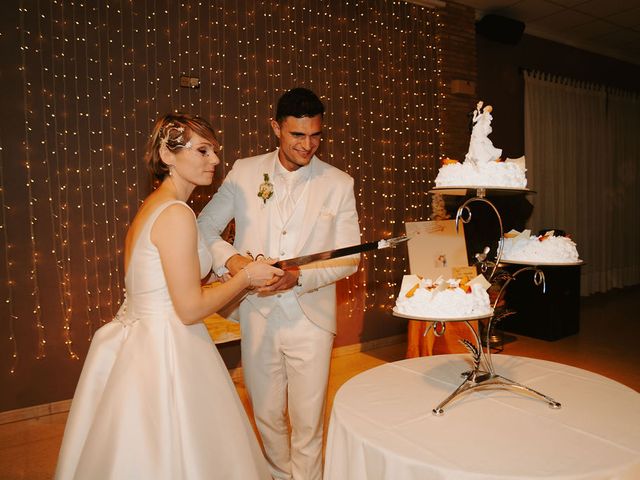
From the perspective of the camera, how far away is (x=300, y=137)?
2393 millimetres

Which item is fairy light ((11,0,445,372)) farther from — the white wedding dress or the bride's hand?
the bride's hand

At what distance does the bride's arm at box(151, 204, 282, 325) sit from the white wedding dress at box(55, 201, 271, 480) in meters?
0.06

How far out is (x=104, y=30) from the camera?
390cm

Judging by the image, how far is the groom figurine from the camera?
93.7 inches

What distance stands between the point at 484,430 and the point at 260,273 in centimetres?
102

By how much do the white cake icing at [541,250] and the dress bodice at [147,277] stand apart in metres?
1.30

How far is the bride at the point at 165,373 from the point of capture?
1669 millimetres

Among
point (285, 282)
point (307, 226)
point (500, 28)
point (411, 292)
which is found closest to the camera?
point (411, 292)

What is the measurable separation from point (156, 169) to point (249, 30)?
3.06 m

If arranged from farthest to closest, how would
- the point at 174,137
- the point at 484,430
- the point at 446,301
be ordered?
the point at 174,137, the point at 446,301, the point at 484,430

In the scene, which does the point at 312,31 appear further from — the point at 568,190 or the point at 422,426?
the point at 568,190

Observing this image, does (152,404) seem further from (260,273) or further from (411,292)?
(411,292)

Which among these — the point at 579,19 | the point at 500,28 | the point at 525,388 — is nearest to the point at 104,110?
the point at 525,388

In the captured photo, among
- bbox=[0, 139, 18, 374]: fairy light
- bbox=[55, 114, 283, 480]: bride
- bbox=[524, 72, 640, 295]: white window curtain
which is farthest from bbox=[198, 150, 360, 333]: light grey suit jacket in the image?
bbox=[524, 72, 640, 295]: white window curtain
